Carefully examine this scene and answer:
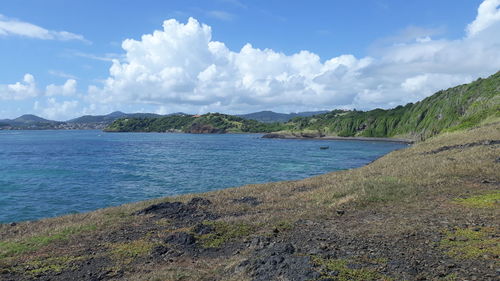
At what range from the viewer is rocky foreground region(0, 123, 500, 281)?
34.7ft

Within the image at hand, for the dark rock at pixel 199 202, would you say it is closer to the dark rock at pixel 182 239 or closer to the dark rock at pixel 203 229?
the dark rock at pixel 203 229

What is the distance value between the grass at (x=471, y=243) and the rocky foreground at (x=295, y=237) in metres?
0.03

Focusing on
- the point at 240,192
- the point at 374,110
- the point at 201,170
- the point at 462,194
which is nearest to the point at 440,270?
the point at 462,194

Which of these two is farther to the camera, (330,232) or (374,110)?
(374,110)

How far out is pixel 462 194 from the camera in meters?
19.6

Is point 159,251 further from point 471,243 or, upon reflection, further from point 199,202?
point 471,243

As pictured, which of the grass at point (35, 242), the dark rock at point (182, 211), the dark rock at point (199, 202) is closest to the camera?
the grass at point (35, 242)

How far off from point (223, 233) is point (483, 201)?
42.8 feet

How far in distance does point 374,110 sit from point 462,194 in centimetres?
18962

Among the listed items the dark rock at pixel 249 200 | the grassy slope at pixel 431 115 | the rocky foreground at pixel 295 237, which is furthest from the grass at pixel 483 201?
the grassy slope at pixel 431 115

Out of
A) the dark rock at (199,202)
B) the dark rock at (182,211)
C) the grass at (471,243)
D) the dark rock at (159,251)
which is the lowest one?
the dark rock at (182,211)

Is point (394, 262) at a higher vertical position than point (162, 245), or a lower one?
higher

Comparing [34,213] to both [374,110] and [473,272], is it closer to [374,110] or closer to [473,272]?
[473,272]

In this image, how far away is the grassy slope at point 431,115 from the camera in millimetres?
100606
